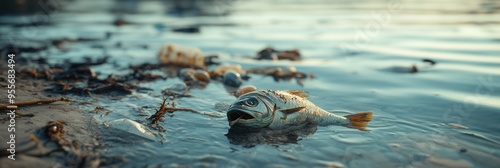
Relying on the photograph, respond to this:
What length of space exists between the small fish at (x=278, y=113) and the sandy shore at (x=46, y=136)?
1390 millimetres

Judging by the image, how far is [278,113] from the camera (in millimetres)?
4047

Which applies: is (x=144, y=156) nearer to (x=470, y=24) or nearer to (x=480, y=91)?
(x=480, y=91)

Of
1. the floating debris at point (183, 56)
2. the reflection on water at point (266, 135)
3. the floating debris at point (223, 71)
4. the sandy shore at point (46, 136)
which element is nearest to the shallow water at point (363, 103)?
the reflection on water at point (266, 135)

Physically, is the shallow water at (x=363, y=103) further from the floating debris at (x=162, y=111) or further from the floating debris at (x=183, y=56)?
the floating debris at (x=183, y=56)

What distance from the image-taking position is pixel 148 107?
493 cm

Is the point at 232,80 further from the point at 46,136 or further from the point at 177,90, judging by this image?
the point at 46,136

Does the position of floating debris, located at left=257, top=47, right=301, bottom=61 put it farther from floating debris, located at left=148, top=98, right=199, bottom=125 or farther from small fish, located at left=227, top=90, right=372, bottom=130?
small fish, located at left=227, top=90, right=372, bottom=130

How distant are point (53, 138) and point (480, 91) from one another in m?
5.68

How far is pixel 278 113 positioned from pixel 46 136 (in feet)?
7.31

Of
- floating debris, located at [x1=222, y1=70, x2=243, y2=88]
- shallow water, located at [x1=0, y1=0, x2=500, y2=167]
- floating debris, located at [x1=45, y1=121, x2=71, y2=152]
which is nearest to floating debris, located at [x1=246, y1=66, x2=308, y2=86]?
shallow water, located at [x1=0, y1=0, x2=500, y2=167]

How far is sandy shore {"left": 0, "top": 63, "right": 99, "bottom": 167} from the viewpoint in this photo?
3.15 meters

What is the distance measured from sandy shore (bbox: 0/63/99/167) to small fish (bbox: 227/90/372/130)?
4.56 feet

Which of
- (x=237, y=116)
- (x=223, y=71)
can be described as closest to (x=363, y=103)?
(x=237, y=116)

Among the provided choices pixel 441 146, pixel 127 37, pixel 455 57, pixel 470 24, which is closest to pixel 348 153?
pixel 441 146
